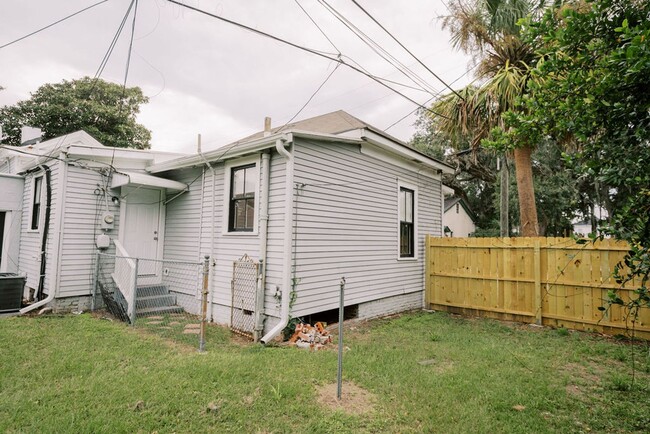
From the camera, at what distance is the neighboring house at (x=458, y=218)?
24.9 m

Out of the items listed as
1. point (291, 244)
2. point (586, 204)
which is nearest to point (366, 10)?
point (291, 244)

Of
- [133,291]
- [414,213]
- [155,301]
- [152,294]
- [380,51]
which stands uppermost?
[380,51]

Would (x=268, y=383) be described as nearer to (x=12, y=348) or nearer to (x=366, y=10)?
(x=12, y=348)

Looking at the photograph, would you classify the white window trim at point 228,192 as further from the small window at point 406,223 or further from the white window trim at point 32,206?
the white window trim at point 32,206

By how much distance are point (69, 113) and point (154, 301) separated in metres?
20.6

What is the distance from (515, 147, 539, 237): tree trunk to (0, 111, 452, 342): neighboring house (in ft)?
6.46

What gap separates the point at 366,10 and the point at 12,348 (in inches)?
280

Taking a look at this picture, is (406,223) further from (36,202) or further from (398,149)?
(36,202)

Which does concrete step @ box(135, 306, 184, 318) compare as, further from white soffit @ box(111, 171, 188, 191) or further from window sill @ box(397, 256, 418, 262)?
window sill @ box(397, 256, 418, 262)

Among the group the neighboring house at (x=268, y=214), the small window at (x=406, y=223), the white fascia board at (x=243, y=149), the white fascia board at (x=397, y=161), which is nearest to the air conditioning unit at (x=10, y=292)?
the neighboring house at (x=268, y=214)

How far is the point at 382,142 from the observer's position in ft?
24.1

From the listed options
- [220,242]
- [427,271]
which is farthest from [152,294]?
[427,271]

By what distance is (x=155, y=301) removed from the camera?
757 cm

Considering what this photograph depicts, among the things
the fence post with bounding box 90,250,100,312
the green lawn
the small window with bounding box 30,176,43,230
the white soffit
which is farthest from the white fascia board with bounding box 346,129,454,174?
Answer: the small window with bounding box 30,176,43,230
